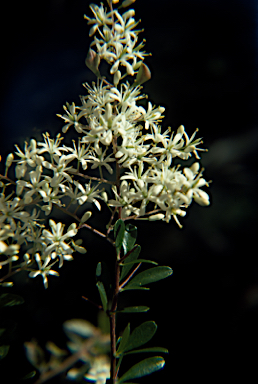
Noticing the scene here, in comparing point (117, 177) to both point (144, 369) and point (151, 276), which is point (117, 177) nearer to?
point (151, 276)

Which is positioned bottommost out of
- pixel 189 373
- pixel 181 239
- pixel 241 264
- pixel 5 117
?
pixel 189 373

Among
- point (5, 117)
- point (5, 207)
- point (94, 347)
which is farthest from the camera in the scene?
point (5, 117)

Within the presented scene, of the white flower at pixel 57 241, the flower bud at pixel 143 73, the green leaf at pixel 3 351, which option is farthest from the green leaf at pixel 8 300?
the flower bud at pixel 143 73

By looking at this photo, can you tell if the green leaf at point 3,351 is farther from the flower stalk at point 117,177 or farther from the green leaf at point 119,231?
the green leaf at point 119,231

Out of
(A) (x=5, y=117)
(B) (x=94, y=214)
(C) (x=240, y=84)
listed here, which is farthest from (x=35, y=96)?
(C) (x=240, y=84)

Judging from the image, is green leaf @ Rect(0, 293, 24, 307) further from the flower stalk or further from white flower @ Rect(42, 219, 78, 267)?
white flower @ Rect(42, 219, 78, 267)

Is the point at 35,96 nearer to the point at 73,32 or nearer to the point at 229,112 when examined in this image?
the point at 73,32

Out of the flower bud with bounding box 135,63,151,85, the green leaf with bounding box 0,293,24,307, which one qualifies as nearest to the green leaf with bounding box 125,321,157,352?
the green leaf with bounding box 0,293,24,307

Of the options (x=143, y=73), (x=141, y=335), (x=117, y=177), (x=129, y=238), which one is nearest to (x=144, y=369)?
(x=141, y=335)
